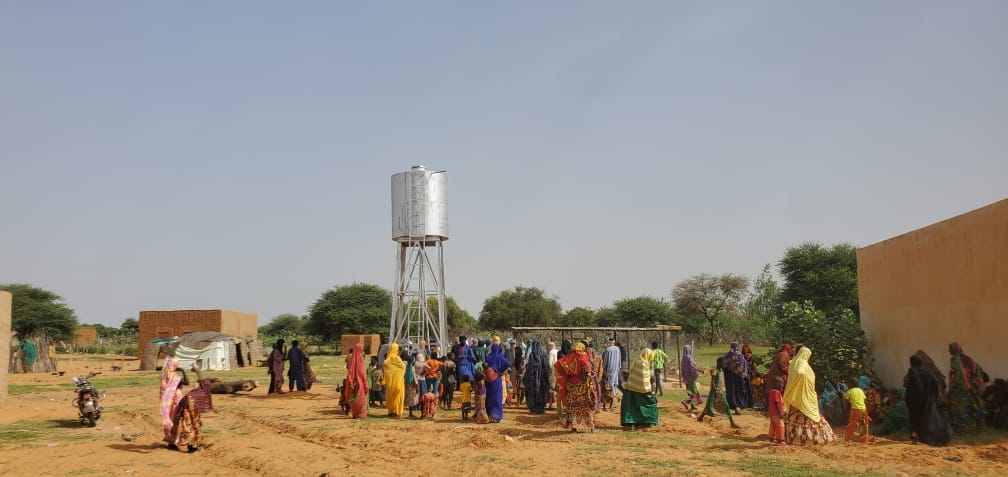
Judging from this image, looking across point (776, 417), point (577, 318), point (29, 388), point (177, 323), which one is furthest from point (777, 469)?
point (577, 318)

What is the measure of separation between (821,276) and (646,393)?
3313 cm

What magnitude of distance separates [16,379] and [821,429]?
2625 centimetres

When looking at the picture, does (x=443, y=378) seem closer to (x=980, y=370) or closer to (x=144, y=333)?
(x=980, y=370)

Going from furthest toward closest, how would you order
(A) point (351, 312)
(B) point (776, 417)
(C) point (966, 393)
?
(A) point (351, 312) < (C) point (966, 393) < (B) point (776, 417)

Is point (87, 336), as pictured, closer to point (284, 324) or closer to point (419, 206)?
point (284, 324)

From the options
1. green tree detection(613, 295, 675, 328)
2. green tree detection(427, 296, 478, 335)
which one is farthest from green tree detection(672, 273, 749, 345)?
green tree detection(427, 296, 478, 335)

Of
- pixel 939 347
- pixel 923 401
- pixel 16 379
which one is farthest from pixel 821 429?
pixel 16 379

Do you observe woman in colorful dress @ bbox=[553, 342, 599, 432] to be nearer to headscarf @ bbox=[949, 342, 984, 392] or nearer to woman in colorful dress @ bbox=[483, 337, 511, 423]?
woman in colorful dress @ bbox=[483, 337, 511, 423]

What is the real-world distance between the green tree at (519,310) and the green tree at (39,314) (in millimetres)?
30774

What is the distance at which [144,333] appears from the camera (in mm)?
37688

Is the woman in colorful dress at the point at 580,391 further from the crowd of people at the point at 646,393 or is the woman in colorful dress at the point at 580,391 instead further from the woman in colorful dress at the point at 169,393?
the woman in colorful dress at the point at 169,393

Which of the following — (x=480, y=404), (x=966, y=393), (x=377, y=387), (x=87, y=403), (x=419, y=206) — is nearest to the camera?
(x=966, y=393)

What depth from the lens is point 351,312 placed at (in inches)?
2152

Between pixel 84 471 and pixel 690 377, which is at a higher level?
pixel 690 377
